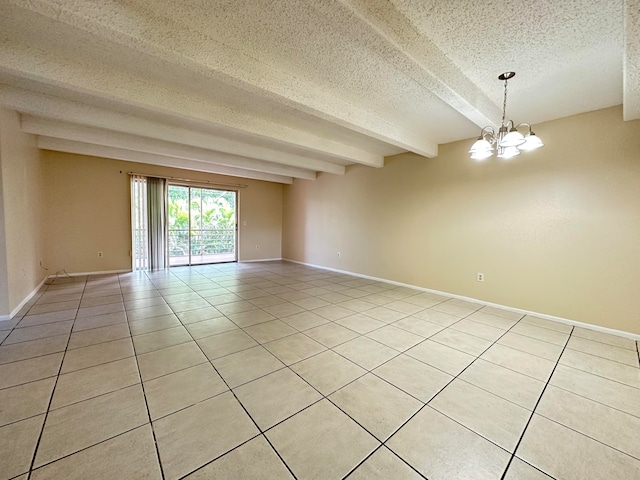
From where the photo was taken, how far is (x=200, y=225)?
698 cm

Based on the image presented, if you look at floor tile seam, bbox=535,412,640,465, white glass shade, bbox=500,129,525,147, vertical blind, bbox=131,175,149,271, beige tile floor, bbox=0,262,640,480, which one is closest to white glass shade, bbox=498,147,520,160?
white glass shade, bbox=500,129,525,147

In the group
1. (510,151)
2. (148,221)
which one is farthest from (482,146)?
(148,221)

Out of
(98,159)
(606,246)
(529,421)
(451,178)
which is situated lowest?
(529,421)

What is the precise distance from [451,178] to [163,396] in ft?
14.6

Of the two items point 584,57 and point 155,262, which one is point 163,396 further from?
point 155,262

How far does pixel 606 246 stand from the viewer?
9.41 feet

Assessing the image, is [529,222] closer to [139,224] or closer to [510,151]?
[510,151]

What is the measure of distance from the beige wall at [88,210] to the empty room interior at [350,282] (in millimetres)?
51

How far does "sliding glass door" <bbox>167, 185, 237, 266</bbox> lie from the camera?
21.6ft

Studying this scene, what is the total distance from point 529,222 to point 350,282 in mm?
2984

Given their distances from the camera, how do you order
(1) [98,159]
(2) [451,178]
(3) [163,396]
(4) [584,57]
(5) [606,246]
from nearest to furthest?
(3) [163,396]
(4) [584,57]
(5) [606,246]
(2) [451,178]
(1) [98,159]

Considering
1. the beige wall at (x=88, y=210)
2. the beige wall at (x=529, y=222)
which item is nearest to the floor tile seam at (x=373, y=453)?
the beige wall at (x=529, y=222)

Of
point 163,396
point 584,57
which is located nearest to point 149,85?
point 163,396

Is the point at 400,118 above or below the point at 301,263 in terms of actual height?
above
